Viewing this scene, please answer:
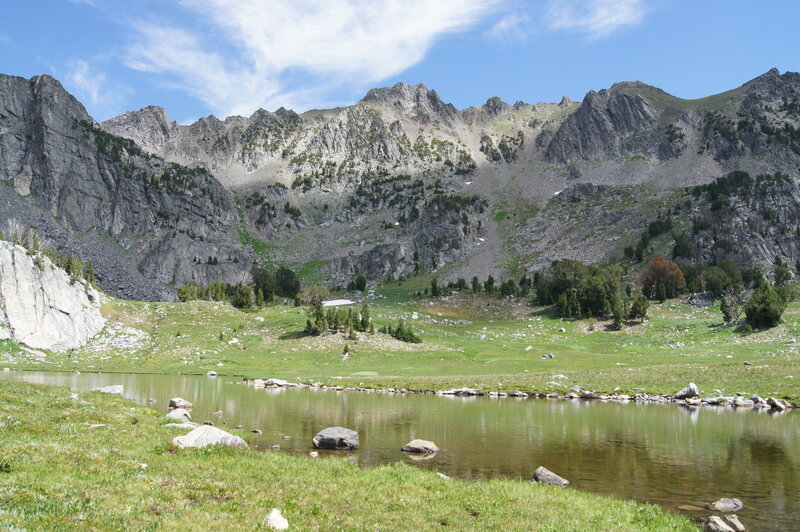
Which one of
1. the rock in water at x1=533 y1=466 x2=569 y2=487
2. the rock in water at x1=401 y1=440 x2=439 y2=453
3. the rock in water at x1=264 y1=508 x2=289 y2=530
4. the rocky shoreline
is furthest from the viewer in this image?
the rocky shoreline

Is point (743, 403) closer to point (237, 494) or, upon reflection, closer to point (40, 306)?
point (237, 494)

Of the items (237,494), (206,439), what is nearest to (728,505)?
(237,494)

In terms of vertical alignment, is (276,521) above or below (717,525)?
above

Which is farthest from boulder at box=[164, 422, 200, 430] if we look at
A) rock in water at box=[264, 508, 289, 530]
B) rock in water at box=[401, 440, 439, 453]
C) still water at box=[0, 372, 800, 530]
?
rock in water at box=[264, 508, 289, 530]

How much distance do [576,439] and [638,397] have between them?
65.4 feet

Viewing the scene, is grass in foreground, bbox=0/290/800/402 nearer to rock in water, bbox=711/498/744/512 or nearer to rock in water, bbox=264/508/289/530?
rock in water, bbox=711/498/744/512

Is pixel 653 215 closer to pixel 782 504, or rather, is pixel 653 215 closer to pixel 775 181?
pixel 775 181

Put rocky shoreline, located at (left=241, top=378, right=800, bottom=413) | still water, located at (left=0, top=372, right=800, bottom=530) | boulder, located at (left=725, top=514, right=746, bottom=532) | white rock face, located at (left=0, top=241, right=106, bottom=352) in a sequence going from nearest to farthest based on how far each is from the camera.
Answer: boulder, located at (left=725, top=514, right=746, bottom=532), still water, located at (left=0, top=372, right=800, bottom=530), rocky shoreline, located at (left=241, top=378, right=800, bottom=413), white rock face, located at (left=0, top=241, right=106, bottom=352)

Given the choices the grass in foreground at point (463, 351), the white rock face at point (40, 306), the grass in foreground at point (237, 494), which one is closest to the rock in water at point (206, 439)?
Answer: the grass in foreground at point (237, 494)

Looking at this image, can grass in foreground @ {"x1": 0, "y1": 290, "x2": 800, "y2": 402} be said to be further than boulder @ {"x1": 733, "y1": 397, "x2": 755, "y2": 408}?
Yes

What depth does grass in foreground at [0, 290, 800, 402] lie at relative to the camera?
1966 inches

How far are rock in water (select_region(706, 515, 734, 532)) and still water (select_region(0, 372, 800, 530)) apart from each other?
1.05 m

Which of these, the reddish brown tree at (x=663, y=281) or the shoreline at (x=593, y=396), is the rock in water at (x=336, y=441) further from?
the reddish brown tree at (x=663, y=281)

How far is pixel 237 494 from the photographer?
43.9 feet
